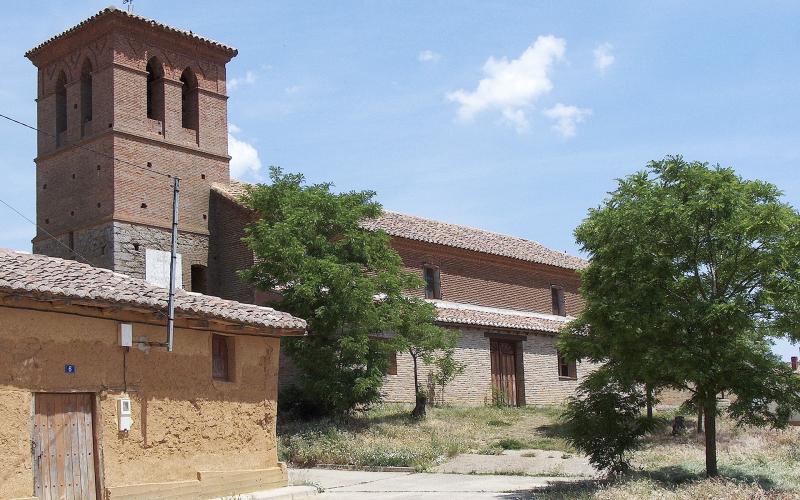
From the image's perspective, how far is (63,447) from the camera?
14.3 meters

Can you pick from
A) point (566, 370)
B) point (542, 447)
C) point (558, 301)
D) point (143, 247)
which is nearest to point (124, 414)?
point (542, 447)

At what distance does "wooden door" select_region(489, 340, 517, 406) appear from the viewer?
35781 millimetres

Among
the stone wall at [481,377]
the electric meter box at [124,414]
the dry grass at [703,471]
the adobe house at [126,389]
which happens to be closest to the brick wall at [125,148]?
the stone wall at [481,377]

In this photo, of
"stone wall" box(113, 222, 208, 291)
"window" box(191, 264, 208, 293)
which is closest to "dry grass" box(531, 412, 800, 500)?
"window" box(191, 264, 208, 293)

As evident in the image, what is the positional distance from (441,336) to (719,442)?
8417 millimetres

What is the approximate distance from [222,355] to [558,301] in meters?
27.1

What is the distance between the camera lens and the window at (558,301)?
42141 mm

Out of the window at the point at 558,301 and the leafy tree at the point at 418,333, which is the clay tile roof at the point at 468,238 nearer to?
the window at the point at 558,301

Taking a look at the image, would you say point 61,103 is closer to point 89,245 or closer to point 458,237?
point 89,245

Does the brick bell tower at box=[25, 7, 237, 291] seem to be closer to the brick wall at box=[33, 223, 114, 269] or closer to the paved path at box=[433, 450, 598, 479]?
the brick wall at box=[33, 223, 114, 269]

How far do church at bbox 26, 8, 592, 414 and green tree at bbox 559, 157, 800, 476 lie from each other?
41.8 feet

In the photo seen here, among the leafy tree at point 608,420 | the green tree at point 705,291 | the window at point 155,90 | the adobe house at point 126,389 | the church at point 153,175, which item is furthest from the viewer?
the window at point 155,90

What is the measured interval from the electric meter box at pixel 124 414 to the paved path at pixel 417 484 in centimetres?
388

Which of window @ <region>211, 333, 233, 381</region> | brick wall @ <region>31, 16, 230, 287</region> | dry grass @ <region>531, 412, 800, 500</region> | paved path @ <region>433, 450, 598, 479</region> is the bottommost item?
paved path @ <region>433, 450, 598, 479</region>
